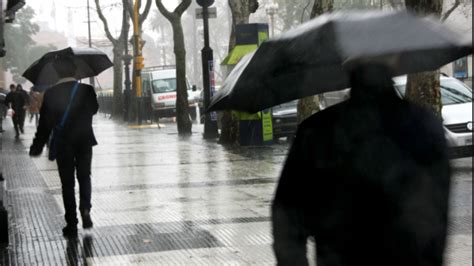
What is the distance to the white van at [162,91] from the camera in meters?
38.2

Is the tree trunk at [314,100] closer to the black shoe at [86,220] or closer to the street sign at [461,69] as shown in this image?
the black shoe at [86,220]

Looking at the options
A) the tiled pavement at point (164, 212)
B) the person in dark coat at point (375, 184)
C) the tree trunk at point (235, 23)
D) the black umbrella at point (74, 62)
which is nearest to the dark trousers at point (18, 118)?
the tree trunk at point (235, 23)

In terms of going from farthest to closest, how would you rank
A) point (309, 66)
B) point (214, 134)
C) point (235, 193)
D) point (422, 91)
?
point (214, 134)
point (422, 91)
point (235, 193)
point (309, 66)

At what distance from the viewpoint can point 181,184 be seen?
1320 cm

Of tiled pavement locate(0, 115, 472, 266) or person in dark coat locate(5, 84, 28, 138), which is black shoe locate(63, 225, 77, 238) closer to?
tiled pavement locate(0, 115, 472, 266)

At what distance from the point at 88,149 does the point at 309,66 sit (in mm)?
6179

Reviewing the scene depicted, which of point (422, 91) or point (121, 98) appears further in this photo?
point (121, 98)

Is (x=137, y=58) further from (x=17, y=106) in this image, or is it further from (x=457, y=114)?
(x=457, y=114)

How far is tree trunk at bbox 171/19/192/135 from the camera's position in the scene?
88.0 feet

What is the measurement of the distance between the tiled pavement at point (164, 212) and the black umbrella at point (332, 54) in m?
1.36

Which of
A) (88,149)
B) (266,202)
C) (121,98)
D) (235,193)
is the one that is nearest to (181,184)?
(235,193)

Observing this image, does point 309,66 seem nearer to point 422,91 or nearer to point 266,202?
point 266,202

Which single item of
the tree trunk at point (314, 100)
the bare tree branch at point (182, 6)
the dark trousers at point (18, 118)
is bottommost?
the dark trousers at point (18, 118)

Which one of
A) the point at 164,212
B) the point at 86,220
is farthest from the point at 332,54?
the point at 164,212
